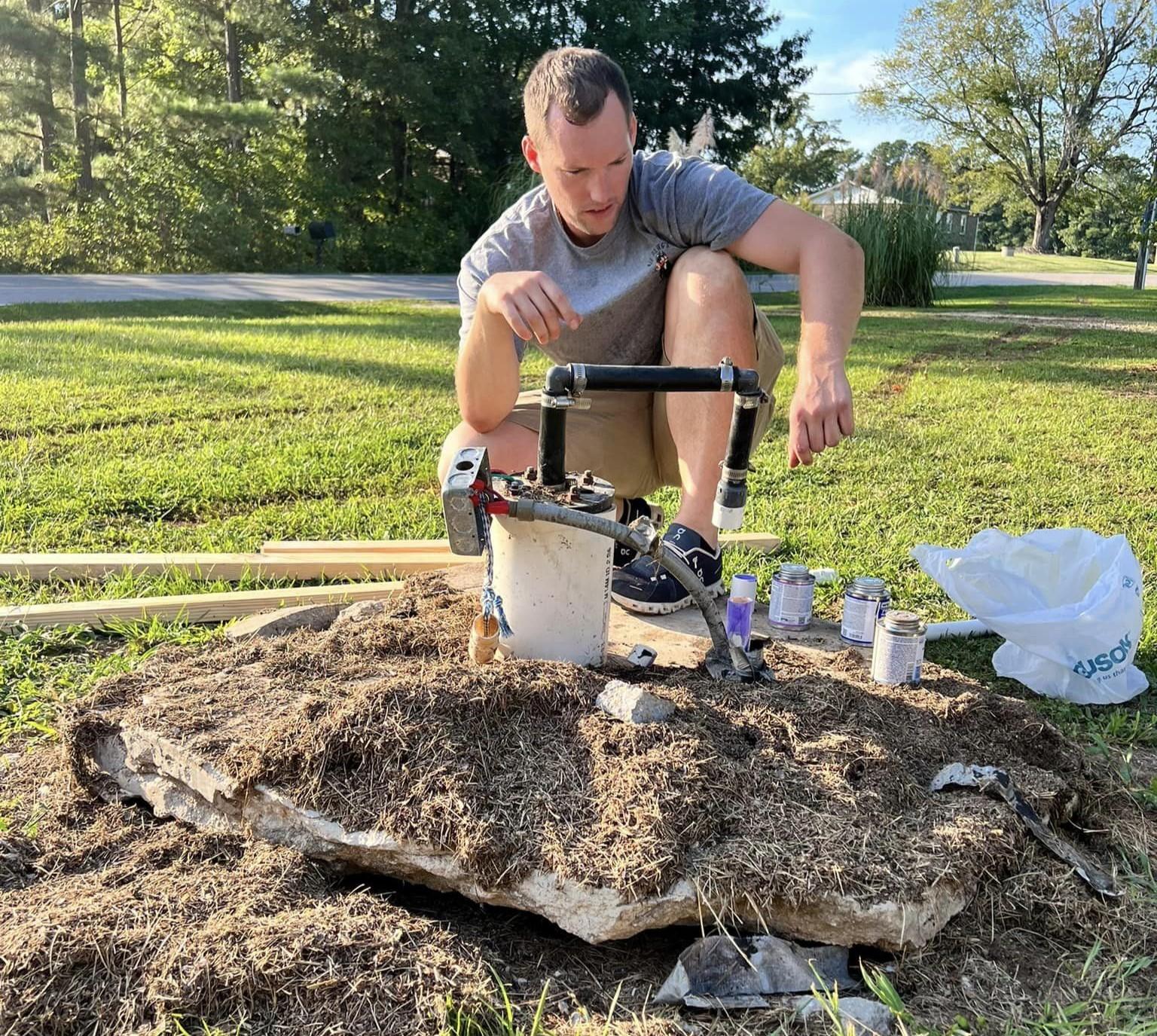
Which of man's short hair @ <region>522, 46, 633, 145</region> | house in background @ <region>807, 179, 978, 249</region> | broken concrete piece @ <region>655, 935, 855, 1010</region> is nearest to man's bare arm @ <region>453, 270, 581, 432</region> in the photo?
man's short hair @ <region>522, 46, 633, 145</region>

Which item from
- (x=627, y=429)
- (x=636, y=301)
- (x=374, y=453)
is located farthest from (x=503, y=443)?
(x=374, y=453)

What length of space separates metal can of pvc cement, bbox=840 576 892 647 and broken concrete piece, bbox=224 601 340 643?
122 cm

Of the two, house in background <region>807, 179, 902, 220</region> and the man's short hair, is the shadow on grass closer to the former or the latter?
house in background <region>807, 179, 902, 220</region>

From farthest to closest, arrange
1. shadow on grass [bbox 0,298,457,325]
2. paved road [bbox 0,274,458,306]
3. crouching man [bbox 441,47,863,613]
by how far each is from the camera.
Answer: paved road [bbox 0,274,458,306], shadow on grass [bbox 0,298,457,325], crouching man [bbox 441,47,863,613]

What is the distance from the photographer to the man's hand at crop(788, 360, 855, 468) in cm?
203

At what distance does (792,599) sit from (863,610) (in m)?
0.20

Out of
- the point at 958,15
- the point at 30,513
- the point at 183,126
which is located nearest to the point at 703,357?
the point at 30,513

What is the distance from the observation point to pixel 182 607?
108 inches

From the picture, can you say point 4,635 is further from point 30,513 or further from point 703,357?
point 703,357

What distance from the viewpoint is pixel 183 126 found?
61.6 ft

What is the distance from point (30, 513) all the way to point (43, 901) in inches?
91.7

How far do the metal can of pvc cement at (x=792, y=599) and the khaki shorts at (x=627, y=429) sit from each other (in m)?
0.43

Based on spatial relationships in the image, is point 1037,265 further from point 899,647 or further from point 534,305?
point 534,305

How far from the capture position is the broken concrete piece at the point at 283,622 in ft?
8.07
